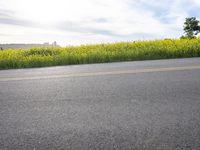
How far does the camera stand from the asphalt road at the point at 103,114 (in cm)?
343

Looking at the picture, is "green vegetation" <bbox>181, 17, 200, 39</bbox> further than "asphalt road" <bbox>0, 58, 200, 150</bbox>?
Yes

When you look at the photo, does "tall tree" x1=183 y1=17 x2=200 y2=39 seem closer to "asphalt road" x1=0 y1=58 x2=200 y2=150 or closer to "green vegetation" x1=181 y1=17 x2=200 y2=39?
"green vegetation" x1=181 y1=17 x2=200 y2=39

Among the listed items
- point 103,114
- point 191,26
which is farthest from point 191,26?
point 103,114

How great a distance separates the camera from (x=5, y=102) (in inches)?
208

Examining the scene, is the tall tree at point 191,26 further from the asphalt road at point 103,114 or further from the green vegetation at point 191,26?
the asphalt road at point 103,114

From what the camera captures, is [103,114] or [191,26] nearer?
[103,114]

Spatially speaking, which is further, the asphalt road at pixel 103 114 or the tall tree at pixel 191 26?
the tall tree at pixel 191 26

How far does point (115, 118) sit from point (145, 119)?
38 cm

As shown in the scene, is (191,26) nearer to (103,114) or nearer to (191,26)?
(191,26)

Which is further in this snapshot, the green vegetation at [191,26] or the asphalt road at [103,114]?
the green vegetation at [191,26]

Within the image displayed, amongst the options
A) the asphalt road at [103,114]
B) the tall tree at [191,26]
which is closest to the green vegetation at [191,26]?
the tall tree at [191,26]

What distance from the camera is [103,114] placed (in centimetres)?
430

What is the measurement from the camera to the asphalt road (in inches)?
135

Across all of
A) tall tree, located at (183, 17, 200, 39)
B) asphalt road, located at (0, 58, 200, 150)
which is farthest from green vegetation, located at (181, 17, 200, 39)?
asphalt road, located at (0, 58, 200, 150)
